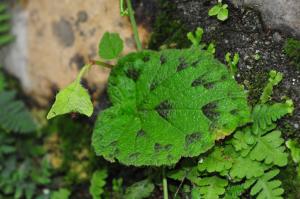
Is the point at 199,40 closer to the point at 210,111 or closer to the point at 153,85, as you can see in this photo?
the point at 153,85

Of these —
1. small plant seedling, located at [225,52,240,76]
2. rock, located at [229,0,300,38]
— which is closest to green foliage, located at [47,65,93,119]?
small plant seedling, located at [225,52,240,76]

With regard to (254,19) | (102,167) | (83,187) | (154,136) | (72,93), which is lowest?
(83,187)

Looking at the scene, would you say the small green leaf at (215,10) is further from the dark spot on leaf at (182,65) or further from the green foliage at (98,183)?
the green foliage at (98,183)

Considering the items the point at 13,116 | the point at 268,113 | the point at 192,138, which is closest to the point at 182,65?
the point at 192,138

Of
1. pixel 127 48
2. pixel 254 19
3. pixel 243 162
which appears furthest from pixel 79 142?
pixel 254 19

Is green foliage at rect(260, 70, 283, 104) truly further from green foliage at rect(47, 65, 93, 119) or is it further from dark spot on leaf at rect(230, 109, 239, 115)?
green foliage at rect(47, 65, 93, 119)

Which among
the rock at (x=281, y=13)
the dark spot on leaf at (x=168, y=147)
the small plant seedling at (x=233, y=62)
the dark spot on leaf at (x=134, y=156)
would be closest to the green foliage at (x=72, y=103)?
the dark spot on leaf at (x=134, y=156)

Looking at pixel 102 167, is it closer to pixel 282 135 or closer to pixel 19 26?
pixel 282 135
